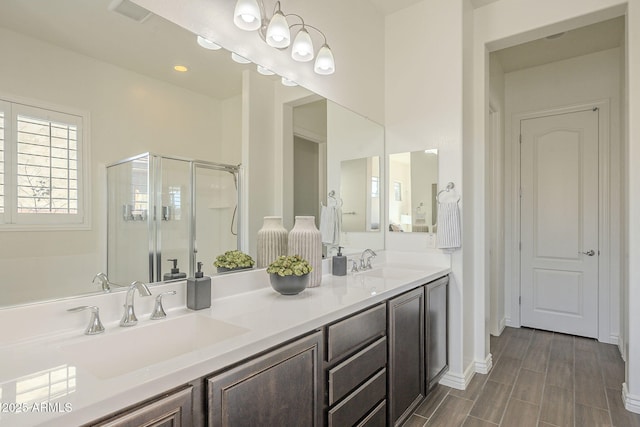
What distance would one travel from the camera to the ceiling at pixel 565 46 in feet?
10.0

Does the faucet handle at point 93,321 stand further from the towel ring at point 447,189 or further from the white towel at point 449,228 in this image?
the towel ring at point 447,189

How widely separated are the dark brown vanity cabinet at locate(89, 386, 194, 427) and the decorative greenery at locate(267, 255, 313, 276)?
756 millimetres

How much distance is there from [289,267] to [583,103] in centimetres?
368

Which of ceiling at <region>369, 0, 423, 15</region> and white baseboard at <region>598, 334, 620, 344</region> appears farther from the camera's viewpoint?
white baseboard at <region>598, 334, 620, 344</region>

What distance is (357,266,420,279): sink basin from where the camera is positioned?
2270 millimetres

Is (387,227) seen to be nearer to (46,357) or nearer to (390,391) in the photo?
(390,391)

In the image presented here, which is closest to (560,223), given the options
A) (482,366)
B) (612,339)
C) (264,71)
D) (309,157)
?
(612,339)

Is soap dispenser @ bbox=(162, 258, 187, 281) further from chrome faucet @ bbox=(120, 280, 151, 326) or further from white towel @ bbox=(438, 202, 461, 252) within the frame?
white towel @ bbox=(438, 202, 461, 252)

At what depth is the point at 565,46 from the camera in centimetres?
336

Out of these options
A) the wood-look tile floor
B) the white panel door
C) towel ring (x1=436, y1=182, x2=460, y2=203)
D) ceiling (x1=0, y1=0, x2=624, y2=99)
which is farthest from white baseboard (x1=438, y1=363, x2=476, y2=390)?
ceiling (x1=0, y1=0, x2=624, y2=99)

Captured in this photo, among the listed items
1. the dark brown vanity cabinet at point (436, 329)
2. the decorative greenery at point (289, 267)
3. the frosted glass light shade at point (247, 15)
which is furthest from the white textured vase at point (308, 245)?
the frosted glass light shade at point (247, 15)

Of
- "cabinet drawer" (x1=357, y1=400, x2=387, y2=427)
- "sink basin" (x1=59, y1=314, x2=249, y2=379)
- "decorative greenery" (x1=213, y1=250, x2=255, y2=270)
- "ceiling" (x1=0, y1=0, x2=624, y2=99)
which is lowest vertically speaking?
"cabinet drawer" (x1=357, y1=400, x2=387, y2=427)

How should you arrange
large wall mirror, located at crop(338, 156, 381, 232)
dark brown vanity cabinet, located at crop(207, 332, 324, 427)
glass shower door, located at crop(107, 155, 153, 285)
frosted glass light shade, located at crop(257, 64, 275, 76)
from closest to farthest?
dark brown vanity cabinet, located at crop(207, 332, 324, 427) < glass shower door, located at crop(107, 155, 153, 285) < frosted glass light shade, located at crop(257, 64, 275, 76) < large wall mirror, located at crop(338, 156, 381, 232)

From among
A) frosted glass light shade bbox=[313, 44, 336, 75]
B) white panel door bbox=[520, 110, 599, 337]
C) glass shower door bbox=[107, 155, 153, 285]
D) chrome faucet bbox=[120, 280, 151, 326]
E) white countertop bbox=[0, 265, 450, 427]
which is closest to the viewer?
white countertop bbox=[0, 265, 450, 427]
